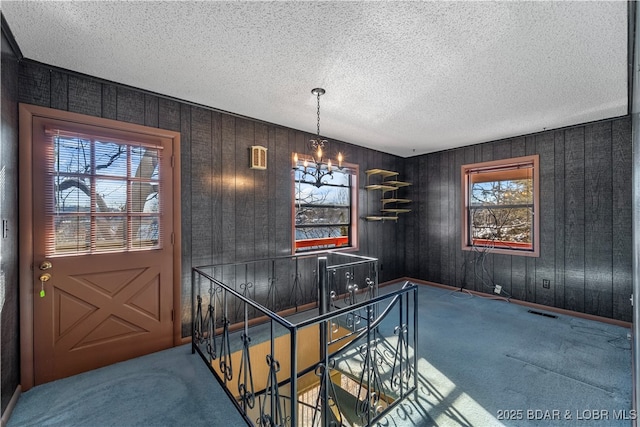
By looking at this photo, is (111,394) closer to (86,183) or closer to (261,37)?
(86,183)

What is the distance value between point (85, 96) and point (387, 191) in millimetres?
4333

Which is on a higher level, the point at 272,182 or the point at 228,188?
→ the point at 272,182

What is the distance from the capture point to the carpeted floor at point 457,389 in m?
1.81

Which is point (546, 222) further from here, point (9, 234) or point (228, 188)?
point (9, 234)

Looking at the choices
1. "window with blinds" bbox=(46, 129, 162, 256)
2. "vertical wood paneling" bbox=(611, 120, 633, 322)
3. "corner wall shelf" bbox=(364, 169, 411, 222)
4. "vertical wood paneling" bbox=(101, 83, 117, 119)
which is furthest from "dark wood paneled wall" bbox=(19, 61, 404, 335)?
"vertical wood paneling" bbox=(611, 120, 633, 322)

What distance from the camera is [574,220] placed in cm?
363

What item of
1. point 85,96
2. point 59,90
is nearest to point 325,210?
point 85,96

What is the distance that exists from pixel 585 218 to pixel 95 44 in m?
5.34

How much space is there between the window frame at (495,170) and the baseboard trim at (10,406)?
5.28 meters

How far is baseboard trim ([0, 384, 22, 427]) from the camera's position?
5.68 ft

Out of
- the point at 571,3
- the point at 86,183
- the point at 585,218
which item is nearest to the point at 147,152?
the point at 86,183

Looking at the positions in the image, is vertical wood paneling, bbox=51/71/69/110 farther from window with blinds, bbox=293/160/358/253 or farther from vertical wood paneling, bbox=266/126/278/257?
window with blinds, bbox=293/160/358/253

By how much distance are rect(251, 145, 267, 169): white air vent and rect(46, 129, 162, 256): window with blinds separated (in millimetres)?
950

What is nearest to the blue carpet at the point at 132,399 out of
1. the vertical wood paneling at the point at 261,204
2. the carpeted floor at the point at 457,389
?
the carpeted floor at the point at 457,389
